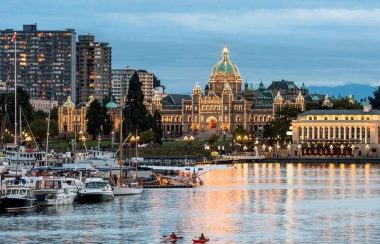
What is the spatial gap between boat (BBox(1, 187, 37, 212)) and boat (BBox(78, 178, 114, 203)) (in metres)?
7.34

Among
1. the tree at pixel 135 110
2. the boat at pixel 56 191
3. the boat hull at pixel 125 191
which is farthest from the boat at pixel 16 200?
the tree at pixel 135 110

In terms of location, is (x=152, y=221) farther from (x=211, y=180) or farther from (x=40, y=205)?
(x=211, y=180)

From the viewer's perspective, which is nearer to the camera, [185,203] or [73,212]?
[73,212]

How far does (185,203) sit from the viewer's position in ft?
300

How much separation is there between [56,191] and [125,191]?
11421 millimetres

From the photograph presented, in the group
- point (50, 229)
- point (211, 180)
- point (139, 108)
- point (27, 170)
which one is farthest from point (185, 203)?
point (139, 108)

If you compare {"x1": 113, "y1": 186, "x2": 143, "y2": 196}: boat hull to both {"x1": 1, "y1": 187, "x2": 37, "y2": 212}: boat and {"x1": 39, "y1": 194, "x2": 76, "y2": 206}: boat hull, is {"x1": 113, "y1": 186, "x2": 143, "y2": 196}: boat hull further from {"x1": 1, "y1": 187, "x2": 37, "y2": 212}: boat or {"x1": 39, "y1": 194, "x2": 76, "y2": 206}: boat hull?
{"x1": 1, "y1": 187, "x2": 37, "y2": 212}: boat

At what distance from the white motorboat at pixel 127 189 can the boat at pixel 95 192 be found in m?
4.16

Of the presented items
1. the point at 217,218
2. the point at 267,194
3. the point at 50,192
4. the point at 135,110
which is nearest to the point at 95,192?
the point at 50,192

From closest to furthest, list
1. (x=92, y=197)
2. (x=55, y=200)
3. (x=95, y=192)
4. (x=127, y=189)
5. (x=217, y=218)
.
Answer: (x=217, y=218) < (x=55, y=200) < (x=95, y=192) < (x=92, y=197) < (x=127, y=189)

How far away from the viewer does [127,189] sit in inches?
3797

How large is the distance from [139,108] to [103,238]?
118175 mm

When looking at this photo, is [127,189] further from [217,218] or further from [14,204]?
[217,218]

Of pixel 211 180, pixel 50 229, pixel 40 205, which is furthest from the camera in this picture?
pixel 211 180
